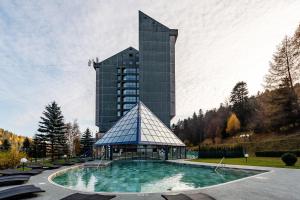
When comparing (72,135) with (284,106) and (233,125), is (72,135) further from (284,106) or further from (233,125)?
(284,106)

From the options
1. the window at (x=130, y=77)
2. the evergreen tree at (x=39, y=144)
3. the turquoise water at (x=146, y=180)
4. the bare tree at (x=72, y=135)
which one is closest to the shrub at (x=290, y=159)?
the turquoise water at (x=146, y=180)

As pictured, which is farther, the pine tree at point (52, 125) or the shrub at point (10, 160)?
the pine tree at point (52, 125)

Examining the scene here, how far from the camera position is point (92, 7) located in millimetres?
13805

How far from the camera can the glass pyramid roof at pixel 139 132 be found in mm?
25797

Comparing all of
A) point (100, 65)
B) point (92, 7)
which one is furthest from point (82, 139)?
point (92, 7)

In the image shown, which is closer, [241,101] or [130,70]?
[241,101]

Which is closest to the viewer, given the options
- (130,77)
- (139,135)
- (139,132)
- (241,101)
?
(139,135)

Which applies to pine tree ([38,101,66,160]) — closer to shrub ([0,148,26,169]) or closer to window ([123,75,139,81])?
shrub ([0,148,26,169])

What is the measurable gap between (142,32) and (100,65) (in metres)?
16.6

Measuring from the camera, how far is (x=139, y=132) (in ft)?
85.5

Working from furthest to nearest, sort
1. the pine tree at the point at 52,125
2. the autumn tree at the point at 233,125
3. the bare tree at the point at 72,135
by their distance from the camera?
the autumn tree at the point at 233,125 < the bare tree at the point at 72,135 < the pine tree at the point at 52,125

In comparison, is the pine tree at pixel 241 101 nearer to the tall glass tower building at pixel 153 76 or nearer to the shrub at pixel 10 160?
the tall glass tower building at pixel 153 76

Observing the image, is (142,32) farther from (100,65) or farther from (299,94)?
(299,94)

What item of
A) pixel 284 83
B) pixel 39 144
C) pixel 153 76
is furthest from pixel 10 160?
pixel 153 76
